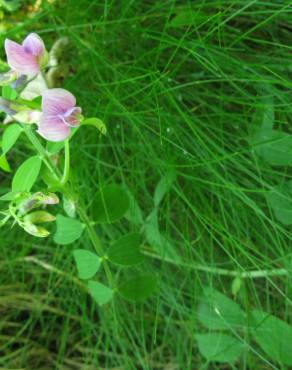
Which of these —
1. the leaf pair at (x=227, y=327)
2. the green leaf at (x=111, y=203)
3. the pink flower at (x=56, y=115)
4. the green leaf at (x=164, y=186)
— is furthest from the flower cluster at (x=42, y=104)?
the leaf pair at (x=227, y=327)

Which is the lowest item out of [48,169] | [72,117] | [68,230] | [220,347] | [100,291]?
[220,347]

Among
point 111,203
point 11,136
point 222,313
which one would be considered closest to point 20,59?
point 11,136

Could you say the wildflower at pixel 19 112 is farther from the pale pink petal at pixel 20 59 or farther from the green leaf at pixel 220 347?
the green leaf at pixel 220 347

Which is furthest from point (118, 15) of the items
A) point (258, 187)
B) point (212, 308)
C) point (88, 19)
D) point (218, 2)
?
point (212, 308)

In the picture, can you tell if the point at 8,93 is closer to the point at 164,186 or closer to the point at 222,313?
the point at 164,186

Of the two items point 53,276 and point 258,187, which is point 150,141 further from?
point 53,276

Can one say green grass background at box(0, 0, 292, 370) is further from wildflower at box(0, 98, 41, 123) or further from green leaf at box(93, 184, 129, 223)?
wildflower at box(0, 98, 41, 123)
